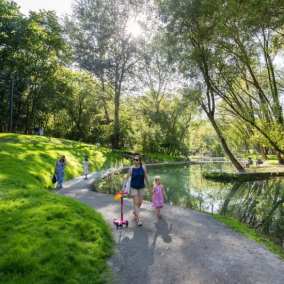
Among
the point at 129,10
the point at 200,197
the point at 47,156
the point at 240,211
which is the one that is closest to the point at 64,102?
the point at 129,10

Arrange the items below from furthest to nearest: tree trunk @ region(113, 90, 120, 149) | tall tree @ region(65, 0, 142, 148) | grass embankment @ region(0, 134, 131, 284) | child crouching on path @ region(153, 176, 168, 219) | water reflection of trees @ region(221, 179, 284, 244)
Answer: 1. tree trunk @ region(113, 90, 120, 149)
2. tall tree @ region(65, 0, 142, 148)
3. water reflection of trees @ region(221, 179, 284, 244)
4. child crouching on path @ region(153, 176, 168, 219)
5. grass embankment @ region(0, 134, 131, 284)

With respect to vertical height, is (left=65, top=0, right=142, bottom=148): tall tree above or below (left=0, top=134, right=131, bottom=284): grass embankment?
above

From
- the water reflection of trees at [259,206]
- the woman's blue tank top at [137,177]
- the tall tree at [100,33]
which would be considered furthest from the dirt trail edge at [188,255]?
the tall tree at [100,33]

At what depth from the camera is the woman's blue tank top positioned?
7.42 meters

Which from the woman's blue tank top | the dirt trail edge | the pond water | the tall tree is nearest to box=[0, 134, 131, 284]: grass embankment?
the dirt trail edge

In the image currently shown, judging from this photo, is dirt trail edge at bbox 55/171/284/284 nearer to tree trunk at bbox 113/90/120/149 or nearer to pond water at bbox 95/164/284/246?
pond water at bbox 95/164/284/246

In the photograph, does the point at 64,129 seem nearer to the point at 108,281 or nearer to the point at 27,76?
the point at 27,76

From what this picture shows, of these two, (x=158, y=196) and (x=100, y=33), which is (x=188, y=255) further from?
(x=100, y=33)

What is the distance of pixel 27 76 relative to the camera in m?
32.8

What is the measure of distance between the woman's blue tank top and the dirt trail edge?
1.30 meters

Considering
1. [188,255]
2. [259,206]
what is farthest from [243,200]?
[188,255]

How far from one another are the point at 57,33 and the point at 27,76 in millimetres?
7270

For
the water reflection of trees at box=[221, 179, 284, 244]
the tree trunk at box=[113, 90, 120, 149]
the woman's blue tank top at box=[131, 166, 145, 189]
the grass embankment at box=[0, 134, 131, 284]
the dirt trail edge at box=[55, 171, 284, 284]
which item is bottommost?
the water reflection of trees at box=[221, 179, 284, 244]

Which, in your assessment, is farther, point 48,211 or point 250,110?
point 250,110
